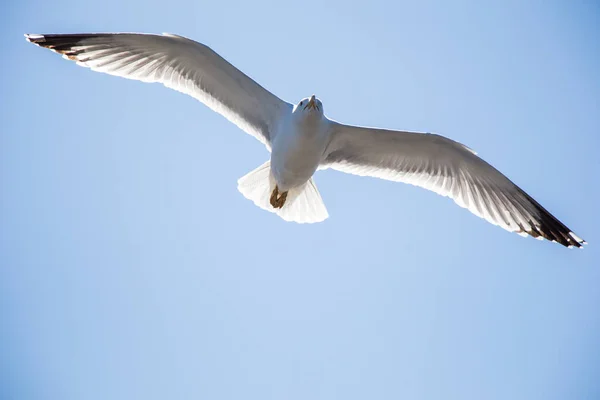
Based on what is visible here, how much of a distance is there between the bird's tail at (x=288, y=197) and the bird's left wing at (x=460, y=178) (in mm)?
361

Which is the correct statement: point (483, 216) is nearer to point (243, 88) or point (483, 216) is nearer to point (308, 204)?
point (308, 204)

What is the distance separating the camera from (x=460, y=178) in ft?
24.6

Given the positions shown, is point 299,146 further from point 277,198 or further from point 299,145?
point 277,198

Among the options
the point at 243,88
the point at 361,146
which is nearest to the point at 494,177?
the point at 361,146

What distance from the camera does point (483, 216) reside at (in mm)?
7453

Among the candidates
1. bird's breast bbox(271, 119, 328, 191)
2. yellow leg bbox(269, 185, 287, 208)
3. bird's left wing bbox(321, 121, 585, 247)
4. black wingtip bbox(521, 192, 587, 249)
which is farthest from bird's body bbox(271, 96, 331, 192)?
black wingtip bbox(521, 192, 587, 249)

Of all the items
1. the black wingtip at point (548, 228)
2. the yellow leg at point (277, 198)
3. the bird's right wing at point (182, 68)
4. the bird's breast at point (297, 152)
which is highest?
the bird's right wing at point (182, 68)

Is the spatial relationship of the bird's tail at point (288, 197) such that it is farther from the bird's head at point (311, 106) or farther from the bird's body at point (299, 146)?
the bird's head at point (311, 106)

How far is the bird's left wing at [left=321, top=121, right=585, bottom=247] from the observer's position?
24.0 ft

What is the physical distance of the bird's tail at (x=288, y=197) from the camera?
24.4 feet

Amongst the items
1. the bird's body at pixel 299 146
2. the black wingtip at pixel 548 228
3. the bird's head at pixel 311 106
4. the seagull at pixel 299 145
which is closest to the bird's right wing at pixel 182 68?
the seagull at pixel 299 145

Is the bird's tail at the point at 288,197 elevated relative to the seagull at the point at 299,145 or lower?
lower

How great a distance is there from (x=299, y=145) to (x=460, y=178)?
177 cm

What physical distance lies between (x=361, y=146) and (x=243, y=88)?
1.23m
